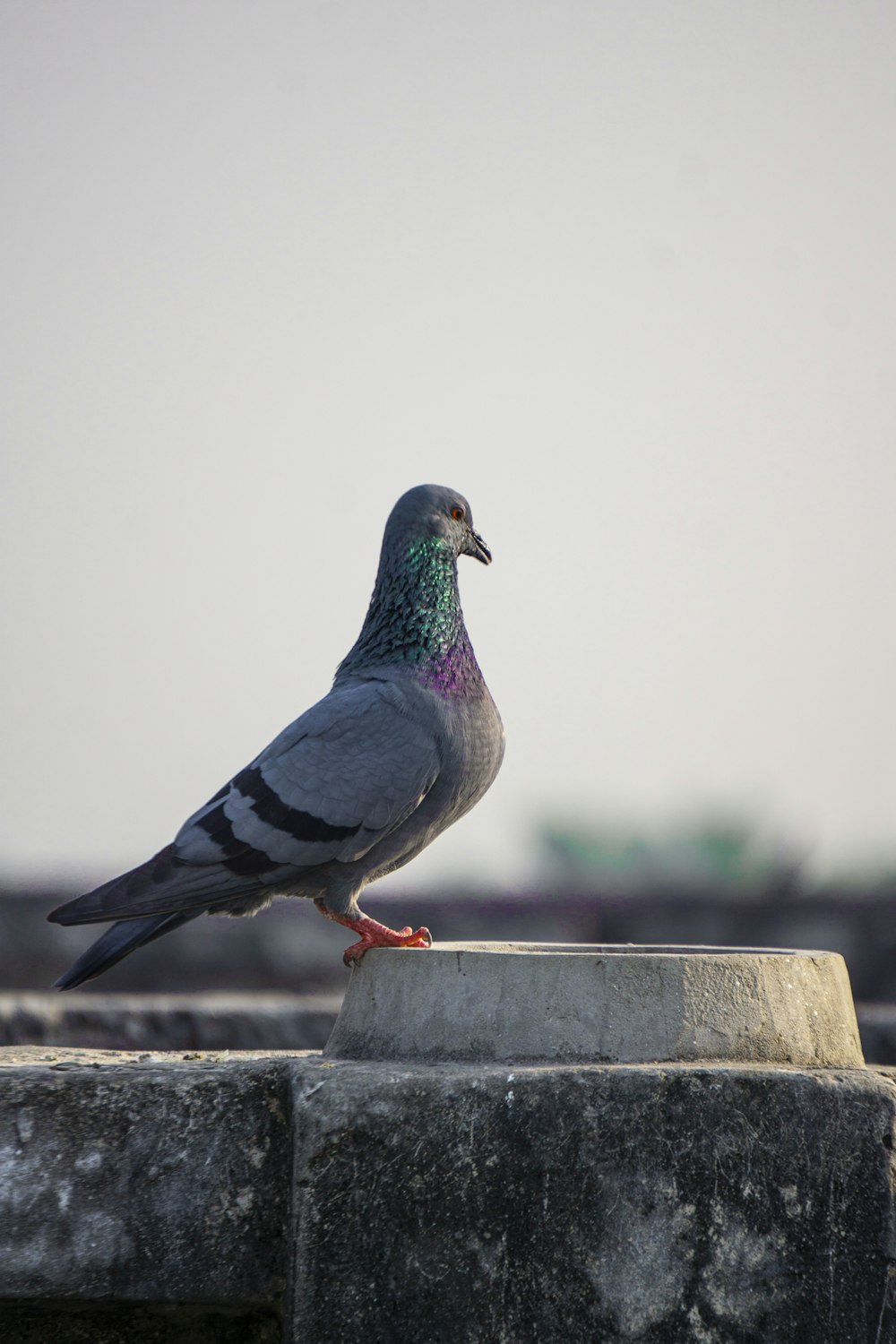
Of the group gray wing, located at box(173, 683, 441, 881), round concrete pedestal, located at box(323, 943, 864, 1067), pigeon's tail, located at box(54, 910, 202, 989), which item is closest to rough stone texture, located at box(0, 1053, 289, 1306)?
round concrete pedestal, located at box(323, 943, 864, 1067)

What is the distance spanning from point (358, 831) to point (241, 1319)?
61.2 inches

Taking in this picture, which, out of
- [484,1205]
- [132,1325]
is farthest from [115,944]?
[484,1205]

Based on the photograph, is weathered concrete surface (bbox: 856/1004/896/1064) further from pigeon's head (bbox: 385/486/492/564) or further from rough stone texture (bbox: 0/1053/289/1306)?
rough stone texture (bbox: 0/1053/289/1306)

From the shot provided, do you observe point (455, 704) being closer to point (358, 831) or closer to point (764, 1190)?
point (358, 831)

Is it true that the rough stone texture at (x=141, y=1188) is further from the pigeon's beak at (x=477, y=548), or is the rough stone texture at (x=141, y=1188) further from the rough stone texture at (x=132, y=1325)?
the pigeon's beak at (x=477, y=548)

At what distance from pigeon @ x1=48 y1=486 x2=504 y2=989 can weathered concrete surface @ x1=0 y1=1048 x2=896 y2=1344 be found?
3.86 feet

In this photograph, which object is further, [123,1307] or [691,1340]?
[123,1307]

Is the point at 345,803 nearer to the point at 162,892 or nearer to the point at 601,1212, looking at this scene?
the point at 162,892

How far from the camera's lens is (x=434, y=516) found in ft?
16.2

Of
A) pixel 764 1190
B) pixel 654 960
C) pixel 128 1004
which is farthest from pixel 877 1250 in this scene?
pixel 128 1004

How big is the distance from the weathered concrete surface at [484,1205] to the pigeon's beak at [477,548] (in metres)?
2.56

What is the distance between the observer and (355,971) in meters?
3.59

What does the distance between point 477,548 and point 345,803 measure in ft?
4.33

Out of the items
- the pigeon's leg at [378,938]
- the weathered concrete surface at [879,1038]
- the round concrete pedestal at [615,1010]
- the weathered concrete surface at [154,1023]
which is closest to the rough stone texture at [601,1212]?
→ the round concrete pedestal at [615,1010]
